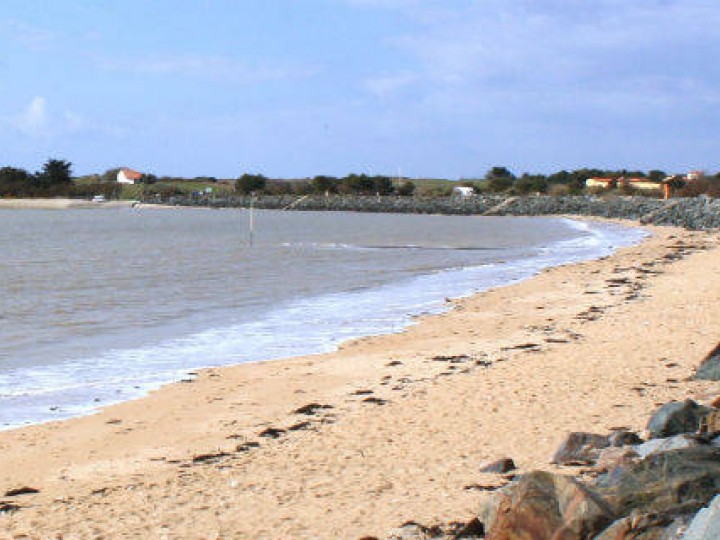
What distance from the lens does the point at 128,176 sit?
17800cm

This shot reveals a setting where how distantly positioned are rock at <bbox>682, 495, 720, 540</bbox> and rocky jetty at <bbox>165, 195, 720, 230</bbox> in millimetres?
46048

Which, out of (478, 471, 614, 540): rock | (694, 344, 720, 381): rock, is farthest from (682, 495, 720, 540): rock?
(694, 344, 720, 381): rock

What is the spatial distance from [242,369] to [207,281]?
45.0 feet

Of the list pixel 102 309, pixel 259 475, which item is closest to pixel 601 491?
pixel 259 475

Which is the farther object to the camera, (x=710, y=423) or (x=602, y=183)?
(x=602, y=183)

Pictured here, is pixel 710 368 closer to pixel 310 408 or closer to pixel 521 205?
pixel 310 408

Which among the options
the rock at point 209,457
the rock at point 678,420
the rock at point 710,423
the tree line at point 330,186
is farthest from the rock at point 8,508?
the tree line at point 330,186

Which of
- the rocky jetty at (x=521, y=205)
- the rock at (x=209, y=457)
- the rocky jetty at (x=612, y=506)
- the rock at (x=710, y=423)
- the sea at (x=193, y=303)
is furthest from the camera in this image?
the rocky jetty at (x=521, y=205)

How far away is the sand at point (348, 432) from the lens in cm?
573

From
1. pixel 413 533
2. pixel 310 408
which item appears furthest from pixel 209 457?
pixel 413 533

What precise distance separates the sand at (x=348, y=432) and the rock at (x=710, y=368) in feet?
0.52

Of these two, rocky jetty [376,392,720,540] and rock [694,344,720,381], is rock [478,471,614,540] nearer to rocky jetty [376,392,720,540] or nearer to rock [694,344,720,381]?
rocky jetty [376,392,720,540]

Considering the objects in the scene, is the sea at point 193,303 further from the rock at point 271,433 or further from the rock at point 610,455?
the rock at point 610,455

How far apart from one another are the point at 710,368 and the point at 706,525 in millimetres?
5896
